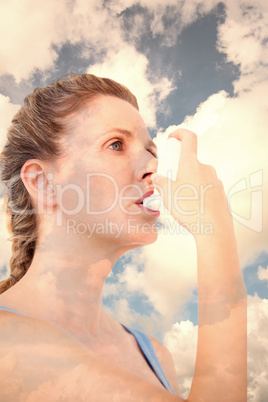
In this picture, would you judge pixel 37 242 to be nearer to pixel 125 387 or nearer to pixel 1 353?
pixel 1 353

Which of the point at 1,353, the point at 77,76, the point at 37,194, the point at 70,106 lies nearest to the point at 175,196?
the point at 1,353

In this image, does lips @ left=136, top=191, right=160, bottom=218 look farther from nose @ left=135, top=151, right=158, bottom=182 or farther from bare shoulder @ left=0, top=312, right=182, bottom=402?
bare shoulder @ left=0, top=312, right=182, bottom=402

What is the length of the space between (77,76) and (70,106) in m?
0.28

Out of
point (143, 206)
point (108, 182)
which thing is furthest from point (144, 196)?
→ point (108, 182)

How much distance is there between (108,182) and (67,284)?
0.55 metres

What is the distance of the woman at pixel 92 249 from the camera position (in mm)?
1106

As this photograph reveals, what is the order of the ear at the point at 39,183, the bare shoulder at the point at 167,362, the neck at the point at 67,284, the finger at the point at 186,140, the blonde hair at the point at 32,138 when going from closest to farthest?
1. the finger at the point at 186,140
2. the neck at the point at 67,284
3. the ear at the point at 39,183
4. the blonde hair at the point at 32,138
5. the bare shoulder at the point at 167,362

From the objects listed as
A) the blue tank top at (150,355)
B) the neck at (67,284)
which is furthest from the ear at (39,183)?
the blue tank top at (150,355)

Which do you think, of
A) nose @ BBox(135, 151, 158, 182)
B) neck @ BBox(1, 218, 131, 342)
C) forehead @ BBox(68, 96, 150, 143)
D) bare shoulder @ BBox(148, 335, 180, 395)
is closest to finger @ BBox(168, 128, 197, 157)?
nose @ BBox(135, 151, 158, 182)

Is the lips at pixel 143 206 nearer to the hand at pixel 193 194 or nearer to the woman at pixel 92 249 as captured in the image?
the woman at pixel 92 249

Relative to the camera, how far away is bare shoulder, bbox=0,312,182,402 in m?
1.10

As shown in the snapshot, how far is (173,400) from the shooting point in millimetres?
1119

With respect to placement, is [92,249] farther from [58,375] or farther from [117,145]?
[58,375]

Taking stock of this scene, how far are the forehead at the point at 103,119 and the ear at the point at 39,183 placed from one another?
0.27m
